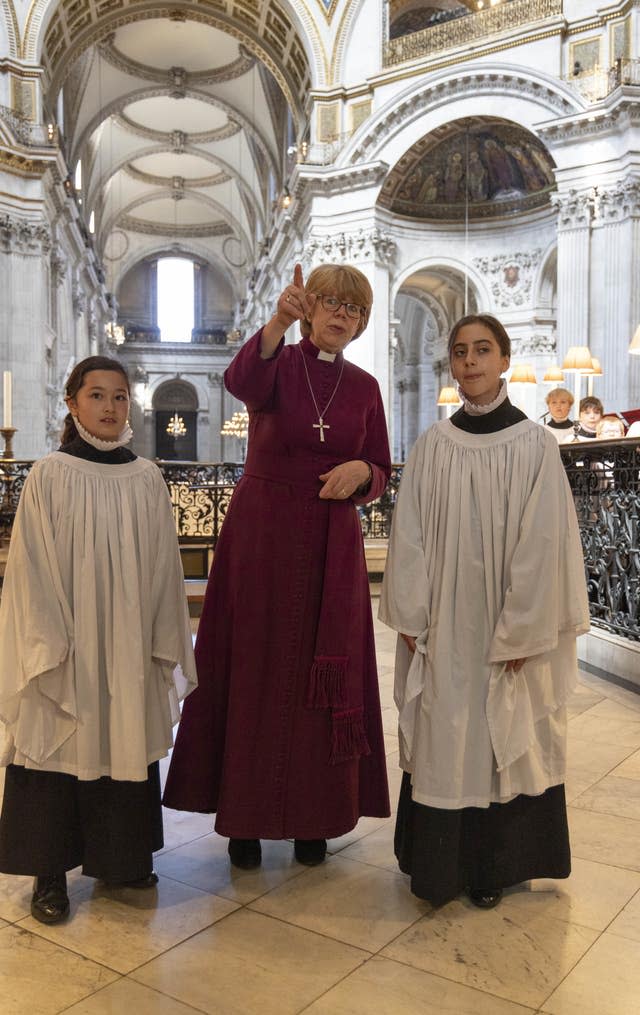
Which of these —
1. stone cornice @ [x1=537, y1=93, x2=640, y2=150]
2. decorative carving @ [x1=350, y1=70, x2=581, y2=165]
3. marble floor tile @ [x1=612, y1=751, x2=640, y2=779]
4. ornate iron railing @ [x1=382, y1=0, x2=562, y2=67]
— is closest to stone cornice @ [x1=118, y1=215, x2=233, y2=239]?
ornate iron railing @ [x1=382, y1=0, x2=562, y2=67]

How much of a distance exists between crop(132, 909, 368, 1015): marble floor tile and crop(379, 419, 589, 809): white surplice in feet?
1.84

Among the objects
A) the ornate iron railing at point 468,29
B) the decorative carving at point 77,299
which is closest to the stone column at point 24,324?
the decorative carving at point 77,299

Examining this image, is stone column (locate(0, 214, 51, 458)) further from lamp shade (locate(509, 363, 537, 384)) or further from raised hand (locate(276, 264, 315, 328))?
→ raised hand (locate(276, 264, 315, 328))

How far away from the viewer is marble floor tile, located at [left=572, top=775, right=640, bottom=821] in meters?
3.58

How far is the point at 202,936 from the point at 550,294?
61.9ft

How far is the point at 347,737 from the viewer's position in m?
2.89

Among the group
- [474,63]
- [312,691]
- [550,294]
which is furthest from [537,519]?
[550,294]

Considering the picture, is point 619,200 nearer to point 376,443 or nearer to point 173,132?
point 376,443

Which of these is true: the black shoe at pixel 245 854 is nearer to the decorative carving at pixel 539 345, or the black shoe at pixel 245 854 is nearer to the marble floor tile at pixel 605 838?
the marble floor tile at pixel 605 838

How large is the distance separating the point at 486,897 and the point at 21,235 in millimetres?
19310

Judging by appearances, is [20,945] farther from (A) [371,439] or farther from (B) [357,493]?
(A) [371,439]

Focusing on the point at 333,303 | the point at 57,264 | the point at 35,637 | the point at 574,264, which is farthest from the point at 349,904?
the point at 57,264

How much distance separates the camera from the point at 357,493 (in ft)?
9.84

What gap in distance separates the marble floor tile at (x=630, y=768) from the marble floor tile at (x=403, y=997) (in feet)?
6.51
